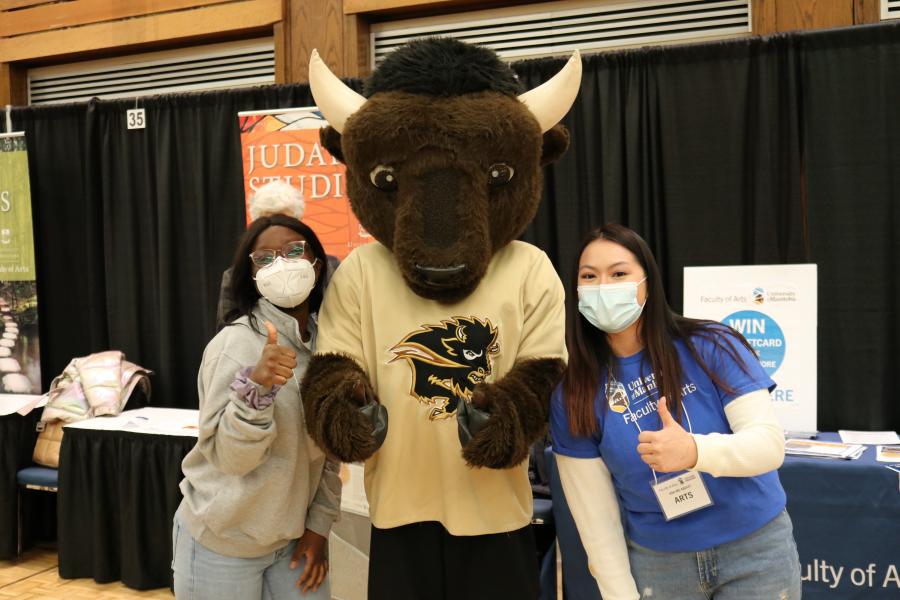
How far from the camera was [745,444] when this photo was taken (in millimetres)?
1504

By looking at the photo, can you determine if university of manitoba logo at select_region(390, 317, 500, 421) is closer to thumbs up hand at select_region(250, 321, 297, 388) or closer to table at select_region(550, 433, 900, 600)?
thumbs up hand at select_region(250, 321, 297, 388)

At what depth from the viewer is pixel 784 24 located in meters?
3.66

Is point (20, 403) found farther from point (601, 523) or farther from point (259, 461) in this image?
point (601, 523)

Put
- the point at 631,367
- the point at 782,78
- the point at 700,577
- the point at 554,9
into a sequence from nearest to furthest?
the point at 700,577
the point at 631,367
the point at 782,78
the point at 554,9

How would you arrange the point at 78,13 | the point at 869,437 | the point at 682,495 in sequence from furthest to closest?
the point at 78,13 → the point at 869,437 → the point at 682,495

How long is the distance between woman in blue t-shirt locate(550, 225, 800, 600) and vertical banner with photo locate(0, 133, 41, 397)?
3.91 meters

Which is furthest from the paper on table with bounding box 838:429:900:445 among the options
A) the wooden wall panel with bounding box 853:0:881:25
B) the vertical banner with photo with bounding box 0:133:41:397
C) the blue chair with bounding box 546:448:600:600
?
the vertical banner with photo with bounding box 0:133:41:397

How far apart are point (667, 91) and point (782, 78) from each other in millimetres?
514

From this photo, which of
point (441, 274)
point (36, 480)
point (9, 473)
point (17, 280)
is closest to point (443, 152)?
point (441, 274)

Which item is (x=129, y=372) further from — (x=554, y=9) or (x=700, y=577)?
(x=700, y=577)

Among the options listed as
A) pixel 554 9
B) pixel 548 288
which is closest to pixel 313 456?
pixel 548 288

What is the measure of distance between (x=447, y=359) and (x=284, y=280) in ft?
1.47

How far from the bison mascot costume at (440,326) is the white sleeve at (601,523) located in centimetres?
13

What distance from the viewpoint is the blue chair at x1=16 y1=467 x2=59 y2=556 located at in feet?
13.0
